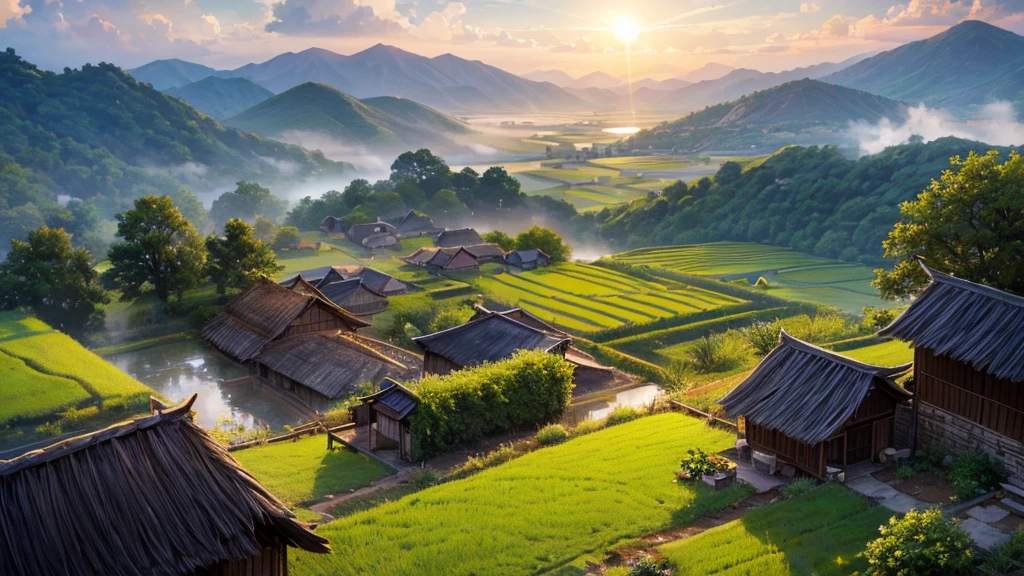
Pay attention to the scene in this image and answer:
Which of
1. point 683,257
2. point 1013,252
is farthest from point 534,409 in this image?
point 683,257

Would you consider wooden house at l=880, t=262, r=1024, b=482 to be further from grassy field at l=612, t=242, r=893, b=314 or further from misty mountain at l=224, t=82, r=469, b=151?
misty mountain at l=224, t=82, r=469, b=151

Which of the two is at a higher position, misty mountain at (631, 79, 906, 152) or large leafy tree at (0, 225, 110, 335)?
misty mountain at (631, 79, 906, 152)

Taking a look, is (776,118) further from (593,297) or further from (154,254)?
(154,254)

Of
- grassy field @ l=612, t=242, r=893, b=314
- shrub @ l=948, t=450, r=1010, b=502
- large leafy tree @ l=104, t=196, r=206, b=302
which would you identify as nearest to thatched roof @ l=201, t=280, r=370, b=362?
large leafy tree @ l=104, t=196, r=206, b=302

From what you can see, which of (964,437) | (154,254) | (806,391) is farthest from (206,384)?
(964,437)

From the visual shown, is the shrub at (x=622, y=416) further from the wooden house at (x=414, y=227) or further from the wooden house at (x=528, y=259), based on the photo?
the wooden house at (x=414, y=227)

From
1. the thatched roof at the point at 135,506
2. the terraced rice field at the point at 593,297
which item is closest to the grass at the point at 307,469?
the thatched roof at the point at 135,506

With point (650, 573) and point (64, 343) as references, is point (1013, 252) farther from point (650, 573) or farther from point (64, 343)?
point (64, 343)
